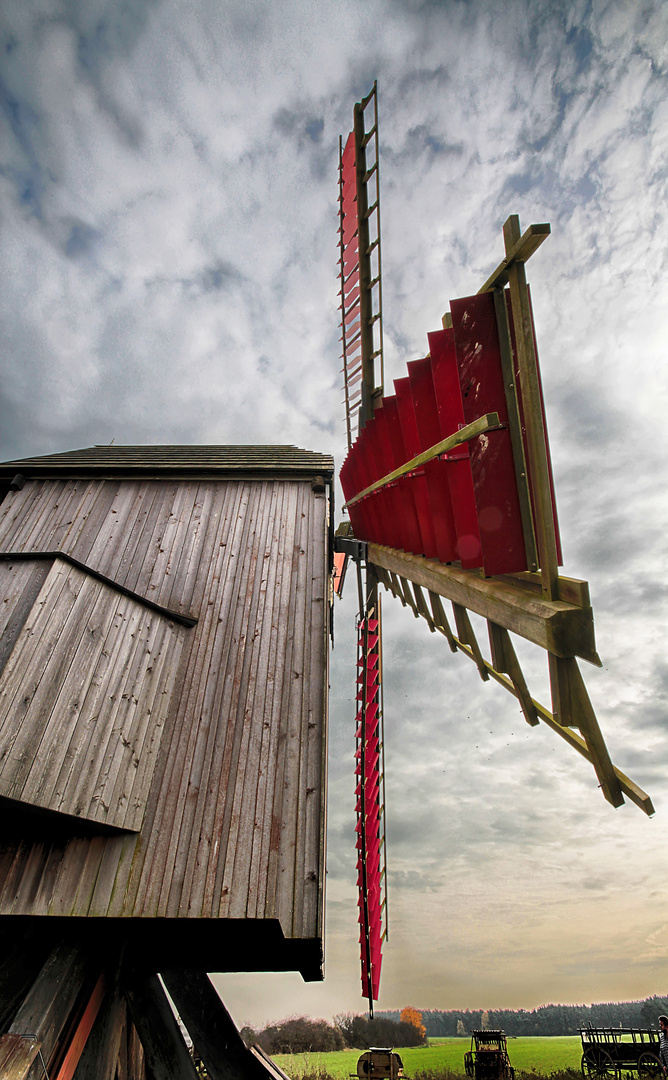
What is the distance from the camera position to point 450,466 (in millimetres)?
3465

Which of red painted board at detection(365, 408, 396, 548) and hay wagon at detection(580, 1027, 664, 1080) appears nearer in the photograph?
red painted board at detection(365, 408, 396, 548)

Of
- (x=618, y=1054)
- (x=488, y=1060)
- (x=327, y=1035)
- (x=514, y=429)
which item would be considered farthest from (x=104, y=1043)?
(x=327, y=1035)

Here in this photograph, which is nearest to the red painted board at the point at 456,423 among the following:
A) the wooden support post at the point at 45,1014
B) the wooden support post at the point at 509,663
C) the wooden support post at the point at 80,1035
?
the wooden support post at the point at 509,663

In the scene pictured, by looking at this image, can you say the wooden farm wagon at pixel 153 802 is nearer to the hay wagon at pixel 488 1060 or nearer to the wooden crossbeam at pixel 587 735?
the wooden crossbeam at pixel 587 735

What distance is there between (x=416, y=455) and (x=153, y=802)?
4.39 metres

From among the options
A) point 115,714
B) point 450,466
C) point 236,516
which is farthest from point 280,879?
point 236,516

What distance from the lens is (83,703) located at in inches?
189

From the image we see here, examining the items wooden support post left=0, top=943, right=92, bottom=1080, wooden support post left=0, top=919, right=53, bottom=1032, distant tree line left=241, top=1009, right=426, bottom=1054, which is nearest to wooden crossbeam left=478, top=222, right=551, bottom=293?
wooden support post left=0, top=943, right=92, bottom=1080

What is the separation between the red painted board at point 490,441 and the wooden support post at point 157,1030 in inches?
244

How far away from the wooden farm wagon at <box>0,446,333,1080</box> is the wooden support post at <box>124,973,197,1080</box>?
17 millimetres

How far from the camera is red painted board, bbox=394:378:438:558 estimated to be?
4223 millimetres

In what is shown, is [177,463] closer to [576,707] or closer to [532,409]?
[532,409]

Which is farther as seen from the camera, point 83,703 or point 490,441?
point 83,703

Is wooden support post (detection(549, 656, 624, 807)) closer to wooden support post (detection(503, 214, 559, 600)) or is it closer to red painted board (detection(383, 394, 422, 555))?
wooden support post (detection(503, 214, 559, 600))
